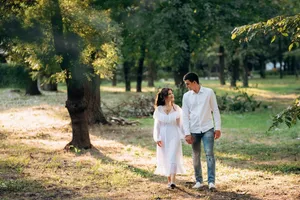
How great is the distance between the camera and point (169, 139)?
8.87 m

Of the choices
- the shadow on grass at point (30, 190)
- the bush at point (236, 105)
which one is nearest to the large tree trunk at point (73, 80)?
the shadow on grass at point (30, 190)

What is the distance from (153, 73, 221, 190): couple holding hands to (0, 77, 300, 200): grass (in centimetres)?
42

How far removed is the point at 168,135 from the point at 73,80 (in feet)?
14.5

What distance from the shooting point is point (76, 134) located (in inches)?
517

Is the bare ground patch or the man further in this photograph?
the bare ground patch

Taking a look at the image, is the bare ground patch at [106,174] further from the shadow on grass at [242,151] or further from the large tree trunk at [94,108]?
the large tree trunk at [94,108]

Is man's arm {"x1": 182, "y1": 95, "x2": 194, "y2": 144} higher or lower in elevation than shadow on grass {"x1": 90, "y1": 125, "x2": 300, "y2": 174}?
higher

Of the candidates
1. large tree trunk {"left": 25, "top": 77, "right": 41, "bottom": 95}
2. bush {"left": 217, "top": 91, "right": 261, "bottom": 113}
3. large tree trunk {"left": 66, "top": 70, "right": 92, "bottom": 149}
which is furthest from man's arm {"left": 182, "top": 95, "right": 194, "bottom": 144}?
large tree trunk {"left": 25, "top": 77, "right": 41, "bottom": 95}

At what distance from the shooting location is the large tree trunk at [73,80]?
12.3 m

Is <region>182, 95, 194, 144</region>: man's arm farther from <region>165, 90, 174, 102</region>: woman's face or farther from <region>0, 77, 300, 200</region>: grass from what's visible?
<region>0, 77, 300, 200</region>: grass

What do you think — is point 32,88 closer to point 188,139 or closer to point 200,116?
point 188,139

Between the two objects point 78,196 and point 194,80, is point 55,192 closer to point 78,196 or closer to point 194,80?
point 78,196

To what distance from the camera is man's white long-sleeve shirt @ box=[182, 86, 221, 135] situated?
8.47 metres

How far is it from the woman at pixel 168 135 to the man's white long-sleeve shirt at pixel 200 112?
32 cm
